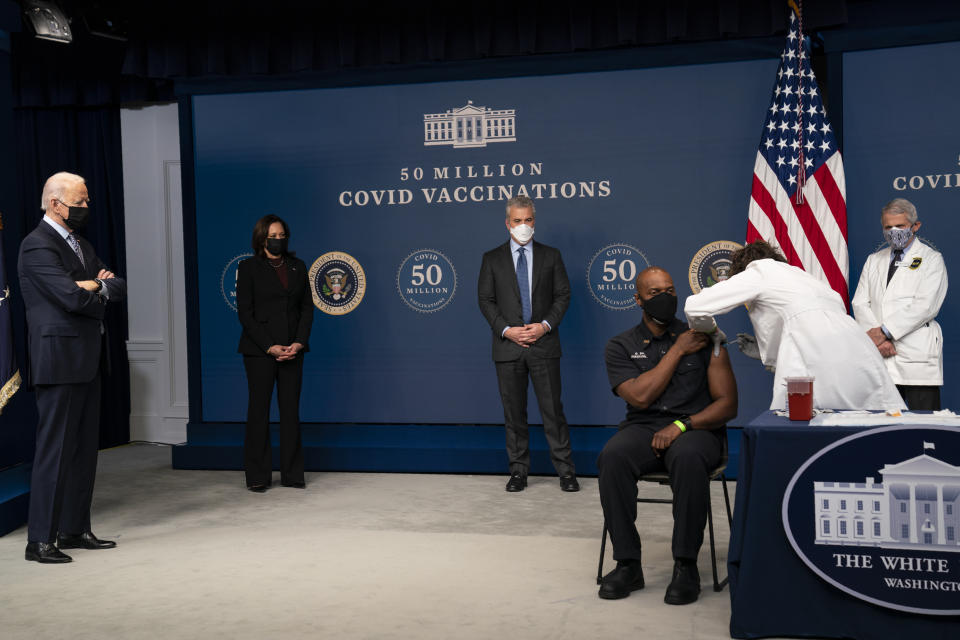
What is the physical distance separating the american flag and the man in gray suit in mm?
1204

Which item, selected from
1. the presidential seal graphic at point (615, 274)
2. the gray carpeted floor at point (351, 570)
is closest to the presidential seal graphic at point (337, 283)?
the gray carpeted floor at point (351, 570)

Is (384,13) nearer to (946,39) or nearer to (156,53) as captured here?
(156,53)

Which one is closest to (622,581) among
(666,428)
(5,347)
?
(666,428)

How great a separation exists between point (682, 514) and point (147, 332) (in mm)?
5390

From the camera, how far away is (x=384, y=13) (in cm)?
589

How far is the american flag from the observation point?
516cm

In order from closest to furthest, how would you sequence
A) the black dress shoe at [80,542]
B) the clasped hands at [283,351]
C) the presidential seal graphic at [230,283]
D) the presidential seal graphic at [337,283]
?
the black dress shoe at [80,542], the clasped hands at [283,351], the presidential seal graphic at [337,283], the presidential seal graphic at [230,283]

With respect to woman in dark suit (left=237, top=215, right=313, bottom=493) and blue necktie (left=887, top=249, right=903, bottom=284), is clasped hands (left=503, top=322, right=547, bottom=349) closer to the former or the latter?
woman in dark suit (left=237, top=215, right=313, bottom=493)

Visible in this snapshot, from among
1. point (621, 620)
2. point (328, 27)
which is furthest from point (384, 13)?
point (621, 620)

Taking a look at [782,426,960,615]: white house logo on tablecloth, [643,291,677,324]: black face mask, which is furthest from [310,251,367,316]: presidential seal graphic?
[782,426,960,615]: white house logo on tablecloth

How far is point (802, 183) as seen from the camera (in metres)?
5.17

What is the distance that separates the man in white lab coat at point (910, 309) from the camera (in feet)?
14.3

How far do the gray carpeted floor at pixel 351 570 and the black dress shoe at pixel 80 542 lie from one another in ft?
0.17

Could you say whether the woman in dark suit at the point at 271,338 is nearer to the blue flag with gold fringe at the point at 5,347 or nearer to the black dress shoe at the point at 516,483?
the black dress shoe at the point at 516,483
